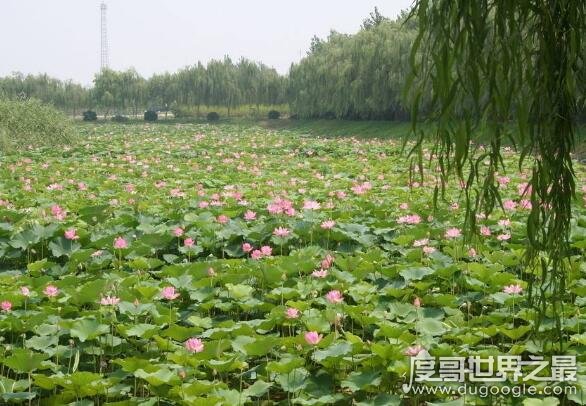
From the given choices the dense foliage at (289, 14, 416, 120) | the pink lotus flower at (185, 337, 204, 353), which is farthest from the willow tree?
the dense foliage at (289, 14, 416, 120)

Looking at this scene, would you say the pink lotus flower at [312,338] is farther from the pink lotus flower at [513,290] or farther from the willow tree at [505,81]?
the pink lotus flower at [513,290]

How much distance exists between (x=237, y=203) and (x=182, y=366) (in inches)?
126

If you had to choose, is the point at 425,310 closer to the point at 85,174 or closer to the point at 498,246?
the point at 498,246

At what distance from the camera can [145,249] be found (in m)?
3.84

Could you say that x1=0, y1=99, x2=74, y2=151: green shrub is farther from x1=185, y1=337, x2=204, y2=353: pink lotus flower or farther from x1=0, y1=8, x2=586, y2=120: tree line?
x1=185, y1=337, x2=204, y2=353: pink lotus flower

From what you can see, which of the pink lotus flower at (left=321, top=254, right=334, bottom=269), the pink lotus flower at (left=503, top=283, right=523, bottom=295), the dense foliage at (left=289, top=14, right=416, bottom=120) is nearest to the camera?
the pink lotus flower at (left=503, top=283, right=523, bottom=295)

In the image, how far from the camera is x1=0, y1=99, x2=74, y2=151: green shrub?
14.2 meters

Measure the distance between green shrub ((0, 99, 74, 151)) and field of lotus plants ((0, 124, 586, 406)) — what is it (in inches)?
373

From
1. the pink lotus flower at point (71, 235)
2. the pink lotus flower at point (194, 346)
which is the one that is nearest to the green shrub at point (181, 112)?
the pink lotus flower at point (71, 235)

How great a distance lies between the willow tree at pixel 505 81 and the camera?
140 cm

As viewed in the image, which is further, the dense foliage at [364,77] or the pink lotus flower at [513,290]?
the dense foliage at [364,77]

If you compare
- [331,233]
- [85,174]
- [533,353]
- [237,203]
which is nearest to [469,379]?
[533,353]

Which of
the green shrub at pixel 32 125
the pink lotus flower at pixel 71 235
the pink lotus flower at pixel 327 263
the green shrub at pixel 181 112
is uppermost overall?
the green shrub at pixel 181 112

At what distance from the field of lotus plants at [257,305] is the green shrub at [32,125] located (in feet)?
31.1
